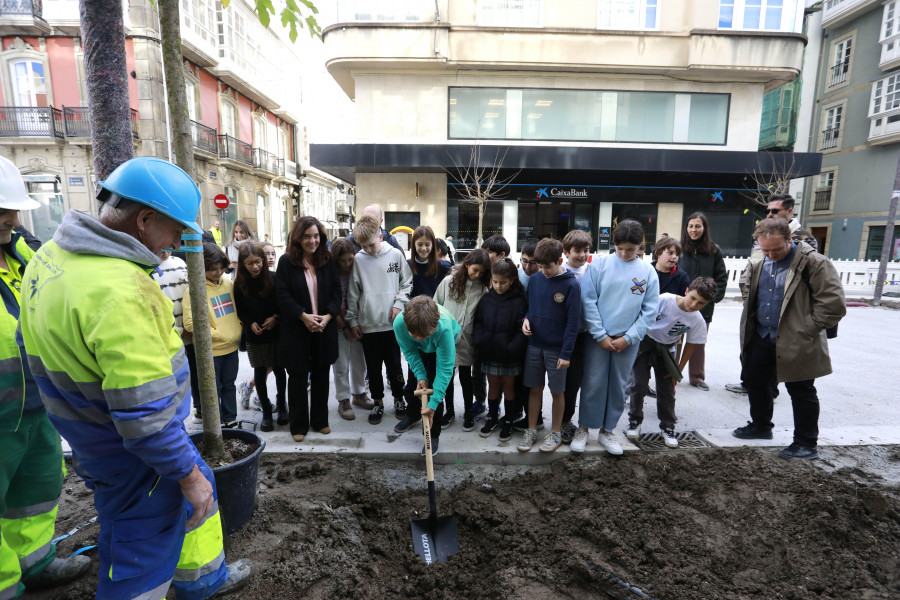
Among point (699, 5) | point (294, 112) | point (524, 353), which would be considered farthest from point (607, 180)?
point (294, 112)

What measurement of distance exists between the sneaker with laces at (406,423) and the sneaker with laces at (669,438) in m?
2.23

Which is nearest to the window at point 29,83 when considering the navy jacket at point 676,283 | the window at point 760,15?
the navy jacket at point 676,283

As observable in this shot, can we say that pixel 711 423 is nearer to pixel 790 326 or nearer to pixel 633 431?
pixel 633 431

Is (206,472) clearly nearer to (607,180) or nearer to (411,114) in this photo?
(411,114)

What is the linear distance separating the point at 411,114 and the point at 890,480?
15961mm

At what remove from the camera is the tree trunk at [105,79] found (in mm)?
2391

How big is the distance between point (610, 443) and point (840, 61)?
32311 mm

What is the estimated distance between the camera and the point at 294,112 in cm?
3186

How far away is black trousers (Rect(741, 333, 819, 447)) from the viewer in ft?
12.1

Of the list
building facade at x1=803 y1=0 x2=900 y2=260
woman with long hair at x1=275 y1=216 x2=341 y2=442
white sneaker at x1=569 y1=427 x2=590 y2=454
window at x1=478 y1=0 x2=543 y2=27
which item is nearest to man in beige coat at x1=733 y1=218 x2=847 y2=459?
white sneaker at x1=569 y1=427 x2=590 y2=454

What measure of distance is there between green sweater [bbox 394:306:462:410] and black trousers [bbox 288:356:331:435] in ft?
3.04

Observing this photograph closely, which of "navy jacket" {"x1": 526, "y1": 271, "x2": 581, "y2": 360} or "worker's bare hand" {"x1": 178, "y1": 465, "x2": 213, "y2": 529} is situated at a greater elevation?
"navy jacket" {"x1": 526, "y1": 271, "x2": 581, "y2": 360}

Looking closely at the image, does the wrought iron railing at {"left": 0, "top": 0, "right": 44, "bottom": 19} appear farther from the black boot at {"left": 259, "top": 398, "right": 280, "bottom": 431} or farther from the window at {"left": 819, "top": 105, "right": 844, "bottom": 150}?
the window at {"left": 819, "top": 105, "right": 844, "bottom": 150}

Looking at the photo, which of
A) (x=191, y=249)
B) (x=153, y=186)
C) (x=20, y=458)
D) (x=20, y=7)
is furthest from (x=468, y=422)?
(x=20, y=7)
